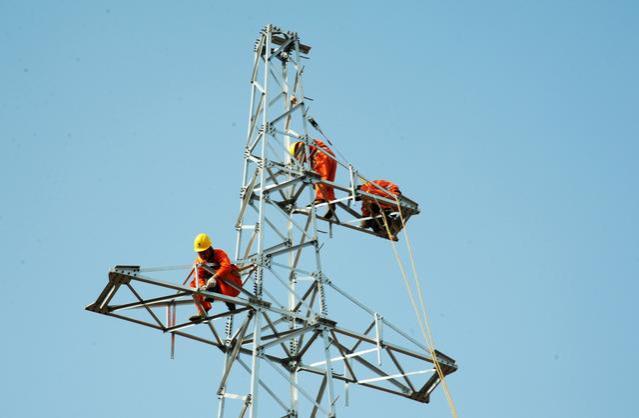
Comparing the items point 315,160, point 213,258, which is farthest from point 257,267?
point 315,160

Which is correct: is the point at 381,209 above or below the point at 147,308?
above

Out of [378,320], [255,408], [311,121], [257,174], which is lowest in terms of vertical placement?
Answer: [255,408]

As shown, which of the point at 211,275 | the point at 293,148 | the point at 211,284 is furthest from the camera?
the point at 293,148

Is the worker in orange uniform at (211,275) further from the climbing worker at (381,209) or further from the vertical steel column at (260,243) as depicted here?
the climbing worker at (381,209)

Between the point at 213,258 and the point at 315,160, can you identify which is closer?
the point at 213,258

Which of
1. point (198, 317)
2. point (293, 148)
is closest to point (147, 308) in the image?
point (198, 317)

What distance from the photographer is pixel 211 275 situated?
19.4 meters

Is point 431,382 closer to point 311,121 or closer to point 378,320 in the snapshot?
point 378,320

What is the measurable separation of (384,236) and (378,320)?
365cm

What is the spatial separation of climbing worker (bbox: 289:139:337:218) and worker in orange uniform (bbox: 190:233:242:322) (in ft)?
12.5

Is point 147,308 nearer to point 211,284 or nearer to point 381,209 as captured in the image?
point 211,284

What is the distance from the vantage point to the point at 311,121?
77.1 feet

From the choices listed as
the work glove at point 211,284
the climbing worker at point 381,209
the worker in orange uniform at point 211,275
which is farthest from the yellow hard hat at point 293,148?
the work glove at point 211,284

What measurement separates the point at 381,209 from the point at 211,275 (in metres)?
5.10
